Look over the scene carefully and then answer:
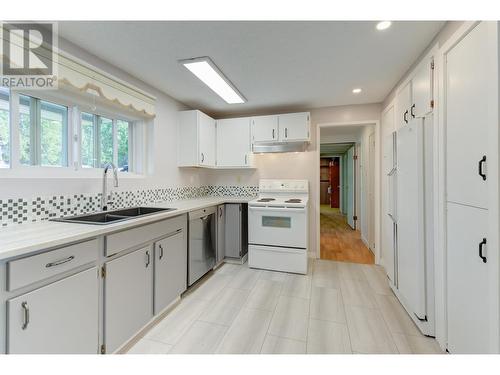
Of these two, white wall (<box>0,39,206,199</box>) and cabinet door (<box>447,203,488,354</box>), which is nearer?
cabinet door (<box>447,203,488,354</box>)

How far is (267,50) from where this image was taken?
6.18ft

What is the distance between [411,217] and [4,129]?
3.12 m

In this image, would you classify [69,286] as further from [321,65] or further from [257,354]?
[321,65]

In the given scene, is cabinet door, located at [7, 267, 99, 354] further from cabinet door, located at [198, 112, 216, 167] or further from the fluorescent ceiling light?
cabinet door, located at [198, 112, 216, 167]

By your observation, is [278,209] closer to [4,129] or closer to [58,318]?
[58,318]

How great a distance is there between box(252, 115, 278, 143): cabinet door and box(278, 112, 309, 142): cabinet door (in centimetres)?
8

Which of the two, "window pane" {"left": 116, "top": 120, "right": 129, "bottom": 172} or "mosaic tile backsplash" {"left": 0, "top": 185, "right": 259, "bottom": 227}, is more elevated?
"window pane" {"left": 116, "top": 120, "right": 129, "bottom": 172}

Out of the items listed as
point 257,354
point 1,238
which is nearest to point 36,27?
point 1,238

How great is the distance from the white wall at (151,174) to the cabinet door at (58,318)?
2.66ft

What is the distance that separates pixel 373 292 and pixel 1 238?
9.86ft

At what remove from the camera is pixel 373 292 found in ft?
7.84

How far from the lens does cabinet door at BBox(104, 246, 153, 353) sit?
1425 millimetres

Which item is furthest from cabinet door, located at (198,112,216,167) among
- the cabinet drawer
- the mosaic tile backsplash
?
the cabinet drawer

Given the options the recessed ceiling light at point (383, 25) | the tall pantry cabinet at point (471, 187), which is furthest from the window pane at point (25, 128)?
A: the tall pantry cabinet at point (471, 187)
